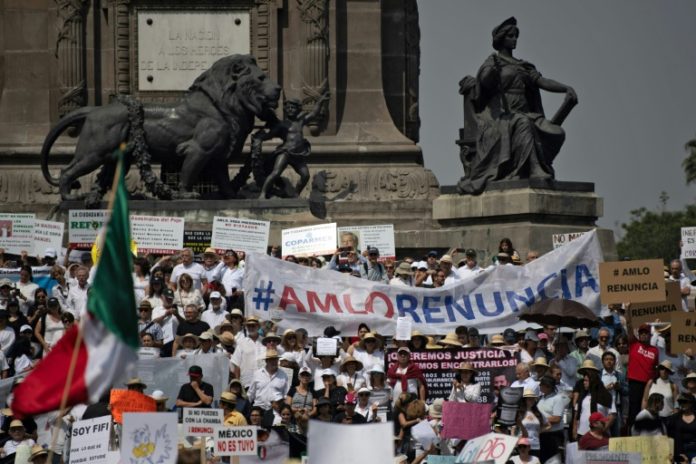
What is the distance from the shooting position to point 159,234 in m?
30.1

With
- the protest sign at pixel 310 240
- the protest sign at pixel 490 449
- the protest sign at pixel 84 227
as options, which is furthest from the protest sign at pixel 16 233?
the protest sign at pixel 490 449

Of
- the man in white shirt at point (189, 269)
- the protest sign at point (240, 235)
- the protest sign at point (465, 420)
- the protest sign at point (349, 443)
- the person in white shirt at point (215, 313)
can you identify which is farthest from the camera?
→ the protest sign at point (240, 235)

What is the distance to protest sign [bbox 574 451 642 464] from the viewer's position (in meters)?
20.7

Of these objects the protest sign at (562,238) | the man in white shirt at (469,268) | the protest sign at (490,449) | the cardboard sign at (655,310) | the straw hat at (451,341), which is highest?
the protest sign at (562,238)

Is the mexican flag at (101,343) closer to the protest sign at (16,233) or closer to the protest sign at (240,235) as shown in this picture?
the protest sign at (240,235)

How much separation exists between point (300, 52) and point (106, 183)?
191 inches

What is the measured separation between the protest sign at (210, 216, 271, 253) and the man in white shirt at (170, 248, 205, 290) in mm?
1964

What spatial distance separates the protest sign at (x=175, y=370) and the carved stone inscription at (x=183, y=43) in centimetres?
1337

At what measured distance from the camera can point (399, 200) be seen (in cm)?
3594

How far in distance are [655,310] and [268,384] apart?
4298mm

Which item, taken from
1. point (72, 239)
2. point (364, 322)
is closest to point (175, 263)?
point (72, 239)

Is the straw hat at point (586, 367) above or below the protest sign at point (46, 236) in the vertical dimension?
below

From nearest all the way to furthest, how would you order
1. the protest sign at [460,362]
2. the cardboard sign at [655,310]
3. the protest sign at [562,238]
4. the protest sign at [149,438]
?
the protest sign at [149,438]
the protest sign at [460,362]
the cardboard sign at [655,310]
the protest sign at [562,238]

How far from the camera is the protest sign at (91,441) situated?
70.8 ft
